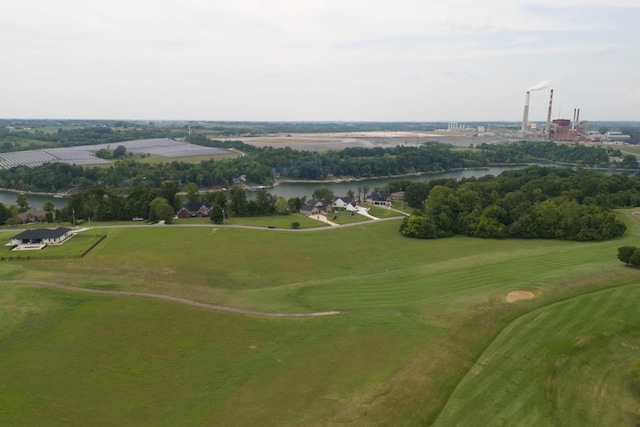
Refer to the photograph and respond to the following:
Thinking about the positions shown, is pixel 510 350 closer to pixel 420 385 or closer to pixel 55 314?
pixel 420 385

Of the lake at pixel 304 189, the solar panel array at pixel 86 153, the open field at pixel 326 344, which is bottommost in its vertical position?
the lake at pixel 304 189

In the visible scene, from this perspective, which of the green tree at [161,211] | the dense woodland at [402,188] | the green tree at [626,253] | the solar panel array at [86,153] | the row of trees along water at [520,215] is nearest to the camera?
the green tree at [626,253]

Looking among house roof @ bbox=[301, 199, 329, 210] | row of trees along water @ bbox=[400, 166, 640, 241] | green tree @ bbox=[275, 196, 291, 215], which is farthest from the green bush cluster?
green tree @ bbox=[275, 196, 291, 215]

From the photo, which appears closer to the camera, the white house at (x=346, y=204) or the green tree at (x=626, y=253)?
the green tree at (x=626, y=253)

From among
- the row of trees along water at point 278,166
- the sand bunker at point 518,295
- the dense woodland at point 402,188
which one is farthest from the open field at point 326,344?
the row of trees along water at point 278,166

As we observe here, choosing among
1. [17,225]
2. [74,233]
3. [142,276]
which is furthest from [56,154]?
[142,276]

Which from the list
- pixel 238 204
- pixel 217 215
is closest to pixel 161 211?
pixel 217 215

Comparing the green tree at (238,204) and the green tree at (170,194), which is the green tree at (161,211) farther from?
the green tree at (238,204)
